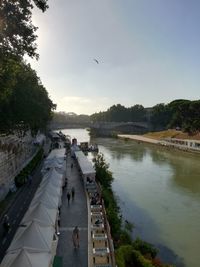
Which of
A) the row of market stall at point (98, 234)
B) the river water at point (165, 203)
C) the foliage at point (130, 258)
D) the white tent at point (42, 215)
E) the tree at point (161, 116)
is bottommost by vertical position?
the river water at point (165, 203)

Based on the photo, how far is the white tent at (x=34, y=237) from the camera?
60.7 feet

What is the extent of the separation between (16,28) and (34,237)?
9.97 metres

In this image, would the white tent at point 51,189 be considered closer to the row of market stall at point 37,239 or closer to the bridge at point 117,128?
the row of market stall at point 37,239

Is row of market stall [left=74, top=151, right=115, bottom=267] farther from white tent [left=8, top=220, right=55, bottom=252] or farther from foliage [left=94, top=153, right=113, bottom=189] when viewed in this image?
foliage [left=94, top=153, right=113, bottom=189]

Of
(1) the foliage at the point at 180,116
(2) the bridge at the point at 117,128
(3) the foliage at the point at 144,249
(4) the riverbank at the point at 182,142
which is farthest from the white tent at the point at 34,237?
(2) the bridge at the point at 117,128

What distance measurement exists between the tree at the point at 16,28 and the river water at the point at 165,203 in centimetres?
1671

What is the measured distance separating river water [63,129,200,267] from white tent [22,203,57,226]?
8.40 m

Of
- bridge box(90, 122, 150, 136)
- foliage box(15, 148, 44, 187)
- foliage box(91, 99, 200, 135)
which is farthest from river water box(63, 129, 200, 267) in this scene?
bridge box(90, 122, 150, 136)

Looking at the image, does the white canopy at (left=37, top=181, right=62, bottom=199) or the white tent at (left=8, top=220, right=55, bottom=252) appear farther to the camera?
the white canopy at (left=37, top=181, right=62, bottom=199)

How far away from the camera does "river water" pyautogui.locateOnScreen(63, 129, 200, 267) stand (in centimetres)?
2870

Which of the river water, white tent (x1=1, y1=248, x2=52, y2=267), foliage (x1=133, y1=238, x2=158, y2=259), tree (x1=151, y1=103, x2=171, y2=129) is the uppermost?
tree (x1=151, y1=103, x2=171, y2=129)

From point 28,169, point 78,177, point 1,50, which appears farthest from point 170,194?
point 1,50

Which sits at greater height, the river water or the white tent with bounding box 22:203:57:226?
the white tent with bounding box 22:203:57:226

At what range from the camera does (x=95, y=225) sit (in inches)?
1006
